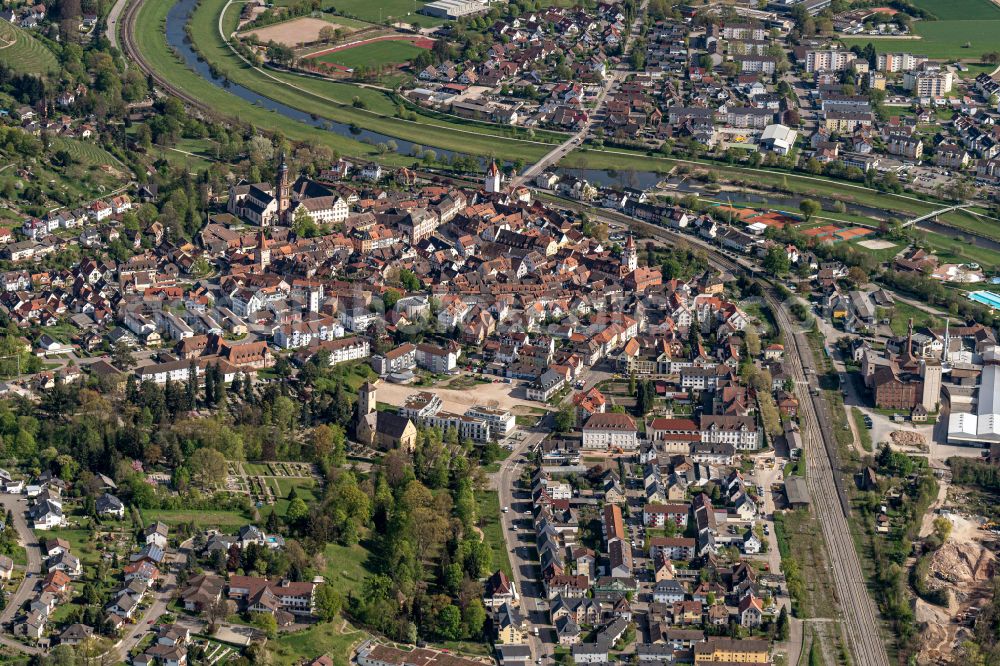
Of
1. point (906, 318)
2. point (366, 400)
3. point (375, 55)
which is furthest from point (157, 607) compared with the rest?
point (375, 55)

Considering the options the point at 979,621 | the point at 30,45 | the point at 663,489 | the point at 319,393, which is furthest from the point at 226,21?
the point at 979,621

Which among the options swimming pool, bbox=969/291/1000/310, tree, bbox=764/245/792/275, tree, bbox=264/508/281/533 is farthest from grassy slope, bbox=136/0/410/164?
tree, bbox=264/508/281/533

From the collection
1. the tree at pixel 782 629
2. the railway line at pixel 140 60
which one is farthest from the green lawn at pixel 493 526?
the railway line at pixel 140 60

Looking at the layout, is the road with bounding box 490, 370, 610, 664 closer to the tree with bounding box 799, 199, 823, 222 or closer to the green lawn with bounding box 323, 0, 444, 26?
the tree with bounding box 799, 199, 823, 222

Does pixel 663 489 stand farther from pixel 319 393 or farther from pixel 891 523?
pixel 319 393

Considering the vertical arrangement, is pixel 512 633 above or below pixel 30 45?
below

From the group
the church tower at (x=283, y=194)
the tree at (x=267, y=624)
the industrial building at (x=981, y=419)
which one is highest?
the church tower at (x=283, y=194)

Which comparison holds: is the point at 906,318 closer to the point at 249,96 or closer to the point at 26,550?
the point at 26,550

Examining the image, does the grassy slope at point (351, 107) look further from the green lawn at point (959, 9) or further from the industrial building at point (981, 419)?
the green lawn at point (959, 9)
